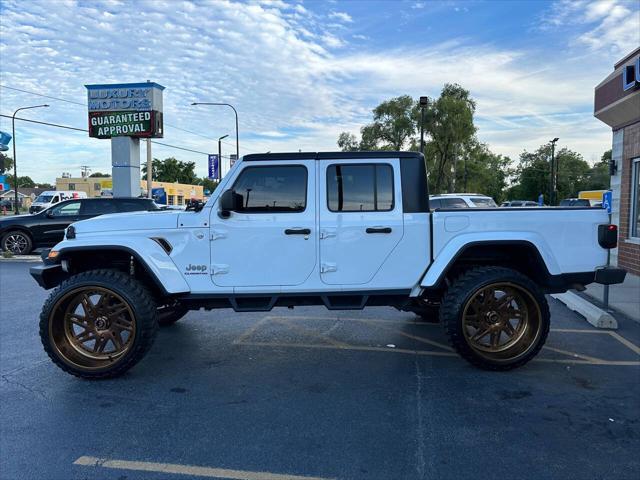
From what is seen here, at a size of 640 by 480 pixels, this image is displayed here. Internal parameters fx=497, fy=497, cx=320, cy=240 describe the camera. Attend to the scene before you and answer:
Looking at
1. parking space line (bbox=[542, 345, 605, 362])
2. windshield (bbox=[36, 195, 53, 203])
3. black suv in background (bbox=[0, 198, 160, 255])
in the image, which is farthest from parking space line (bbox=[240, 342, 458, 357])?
windshield (bbox=[36, 195, 53, 203])

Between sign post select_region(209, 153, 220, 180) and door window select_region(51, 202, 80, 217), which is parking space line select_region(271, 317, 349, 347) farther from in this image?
sign post select_region(209, 153, 220, 180)

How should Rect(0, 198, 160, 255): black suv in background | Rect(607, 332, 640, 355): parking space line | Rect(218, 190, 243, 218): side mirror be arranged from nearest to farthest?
Rect(218, 190, 243, 218): side mirror, Rect(607, 332, 640, 355): parking space line, Rect(0, 198, 160, 255): black suv in background

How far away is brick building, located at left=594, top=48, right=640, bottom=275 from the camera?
10.3 meters

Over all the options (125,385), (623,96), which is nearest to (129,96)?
(623,96)

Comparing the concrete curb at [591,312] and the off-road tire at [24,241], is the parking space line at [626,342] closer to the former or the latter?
the concrete curb at [591,312]

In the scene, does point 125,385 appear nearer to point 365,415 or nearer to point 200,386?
point 200,386

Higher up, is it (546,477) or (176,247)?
(176,247)

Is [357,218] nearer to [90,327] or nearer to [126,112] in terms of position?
[90,327]

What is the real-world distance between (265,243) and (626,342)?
445 centimetres

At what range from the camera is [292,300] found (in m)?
4.84

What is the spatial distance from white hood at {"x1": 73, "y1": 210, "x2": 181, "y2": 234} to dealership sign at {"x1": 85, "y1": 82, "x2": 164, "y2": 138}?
22141mm

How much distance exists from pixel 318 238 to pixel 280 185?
25.4 inches

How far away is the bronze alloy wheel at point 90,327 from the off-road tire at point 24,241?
11115 millimetres

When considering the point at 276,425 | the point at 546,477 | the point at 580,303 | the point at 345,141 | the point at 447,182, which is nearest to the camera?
the point at 546,477
